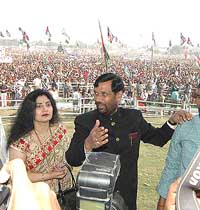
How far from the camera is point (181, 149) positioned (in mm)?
1381

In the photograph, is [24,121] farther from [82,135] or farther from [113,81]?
[113,81]

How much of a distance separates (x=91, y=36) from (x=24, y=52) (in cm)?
54

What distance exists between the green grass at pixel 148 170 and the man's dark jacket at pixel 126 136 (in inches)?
45.0

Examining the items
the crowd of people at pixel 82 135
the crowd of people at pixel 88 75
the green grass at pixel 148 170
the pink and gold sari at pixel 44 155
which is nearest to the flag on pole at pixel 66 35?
the crowd of people at pixel 88 75

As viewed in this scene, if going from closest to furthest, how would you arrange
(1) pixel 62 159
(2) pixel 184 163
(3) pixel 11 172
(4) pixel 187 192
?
(4) pixel 187 192, (3) pixel 11 172, (2) pixel 184 163, (1) pixel 62 159

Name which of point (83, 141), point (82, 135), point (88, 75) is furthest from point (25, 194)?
point (88, 75)

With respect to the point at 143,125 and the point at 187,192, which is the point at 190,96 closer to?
the point at 143,125

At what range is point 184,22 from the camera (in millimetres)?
2668

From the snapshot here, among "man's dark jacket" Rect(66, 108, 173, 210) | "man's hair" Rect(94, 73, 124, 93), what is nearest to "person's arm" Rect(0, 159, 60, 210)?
"man's dark jacket" Rect(66, 108, 173, 210)

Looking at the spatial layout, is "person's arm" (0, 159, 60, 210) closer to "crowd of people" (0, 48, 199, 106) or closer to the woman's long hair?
the woman's long hair

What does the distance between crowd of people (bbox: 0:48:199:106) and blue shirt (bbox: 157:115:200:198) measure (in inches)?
59.2

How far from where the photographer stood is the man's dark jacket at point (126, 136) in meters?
1.60

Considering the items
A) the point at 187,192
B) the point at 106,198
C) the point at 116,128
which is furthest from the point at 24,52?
the point at 187,192

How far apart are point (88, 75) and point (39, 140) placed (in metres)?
1.35
